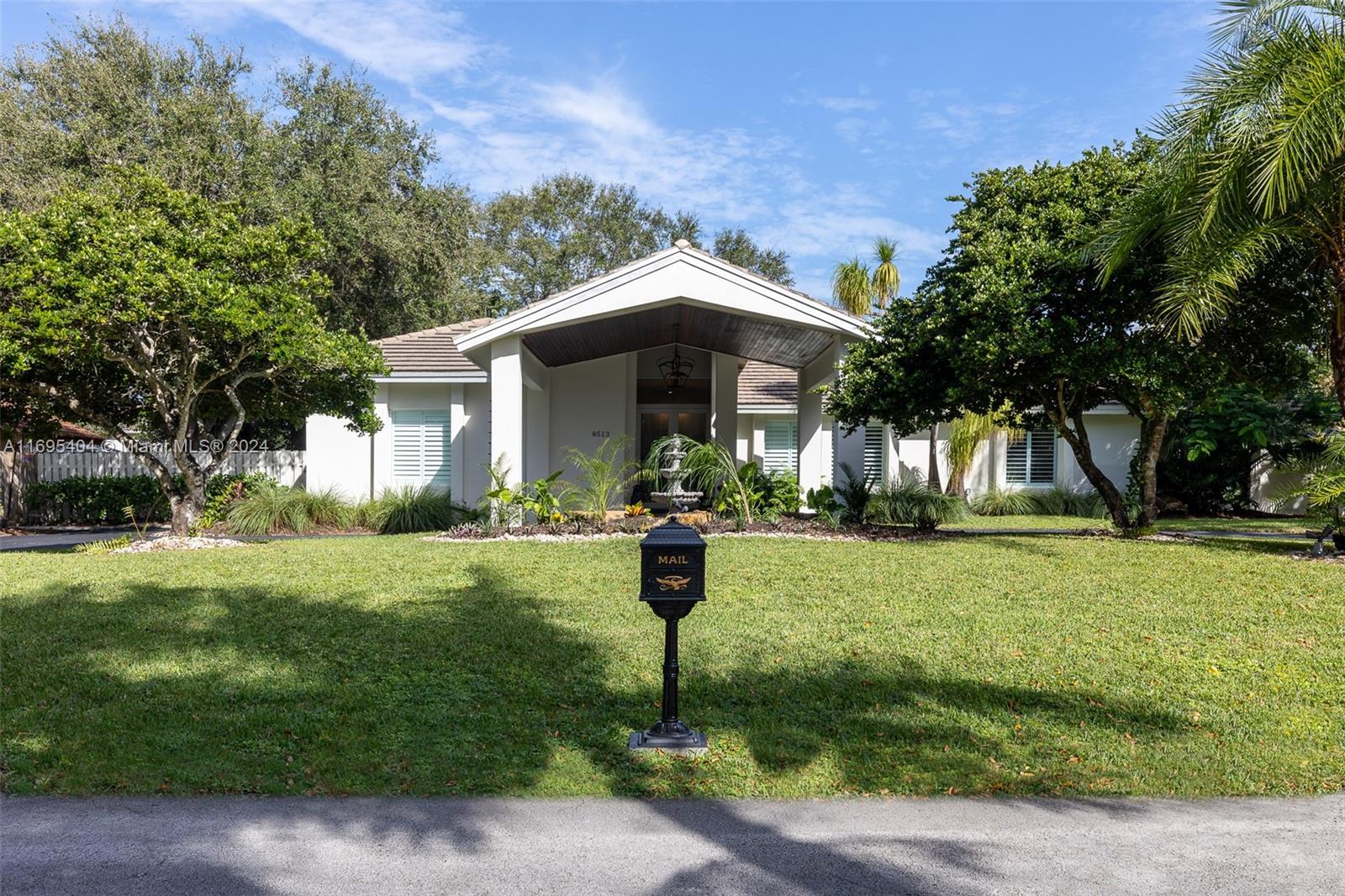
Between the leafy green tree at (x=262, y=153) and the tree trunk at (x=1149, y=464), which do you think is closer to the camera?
the tree trunk at (x=1149, y=464)

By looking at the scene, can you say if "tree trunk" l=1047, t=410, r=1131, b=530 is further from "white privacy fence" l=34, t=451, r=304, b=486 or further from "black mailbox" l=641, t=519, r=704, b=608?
"white privacy fence" l=34, t=451, r=304, b=486

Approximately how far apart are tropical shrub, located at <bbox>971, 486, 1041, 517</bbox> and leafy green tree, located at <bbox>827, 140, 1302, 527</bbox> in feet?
25.5

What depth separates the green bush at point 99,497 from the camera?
61.2 feet

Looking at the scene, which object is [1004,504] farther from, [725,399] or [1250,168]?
[1250,168]

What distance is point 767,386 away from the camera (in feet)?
74.7

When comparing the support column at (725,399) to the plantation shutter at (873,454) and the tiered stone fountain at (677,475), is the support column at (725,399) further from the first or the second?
the plantation shutter at (873,454)

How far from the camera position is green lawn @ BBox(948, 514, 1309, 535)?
56.5 feet

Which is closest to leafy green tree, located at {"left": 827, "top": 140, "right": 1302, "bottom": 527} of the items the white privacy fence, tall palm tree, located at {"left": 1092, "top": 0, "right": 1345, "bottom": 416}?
tall palm tree, located at {"left": 1092, "top": 0, "right": 1345, "bottom": 416}

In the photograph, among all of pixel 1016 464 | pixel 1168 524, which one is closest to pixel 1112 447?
pixel 1016 464

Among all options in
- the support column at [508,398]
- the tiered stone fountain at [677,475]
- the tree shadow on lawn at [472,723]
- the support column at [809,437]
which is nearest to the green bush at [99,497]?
the support column at [508,398]

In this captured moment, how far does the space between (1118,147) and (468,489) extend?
1368cm

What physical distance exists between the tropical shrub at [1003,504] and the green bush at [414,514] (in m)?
12.6

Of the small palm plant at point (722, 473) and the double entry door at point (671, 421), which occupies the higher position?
the double entry door at point (671, 421)

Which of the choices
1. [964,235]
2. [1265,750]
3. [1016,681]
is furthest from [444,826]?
[964,235]
